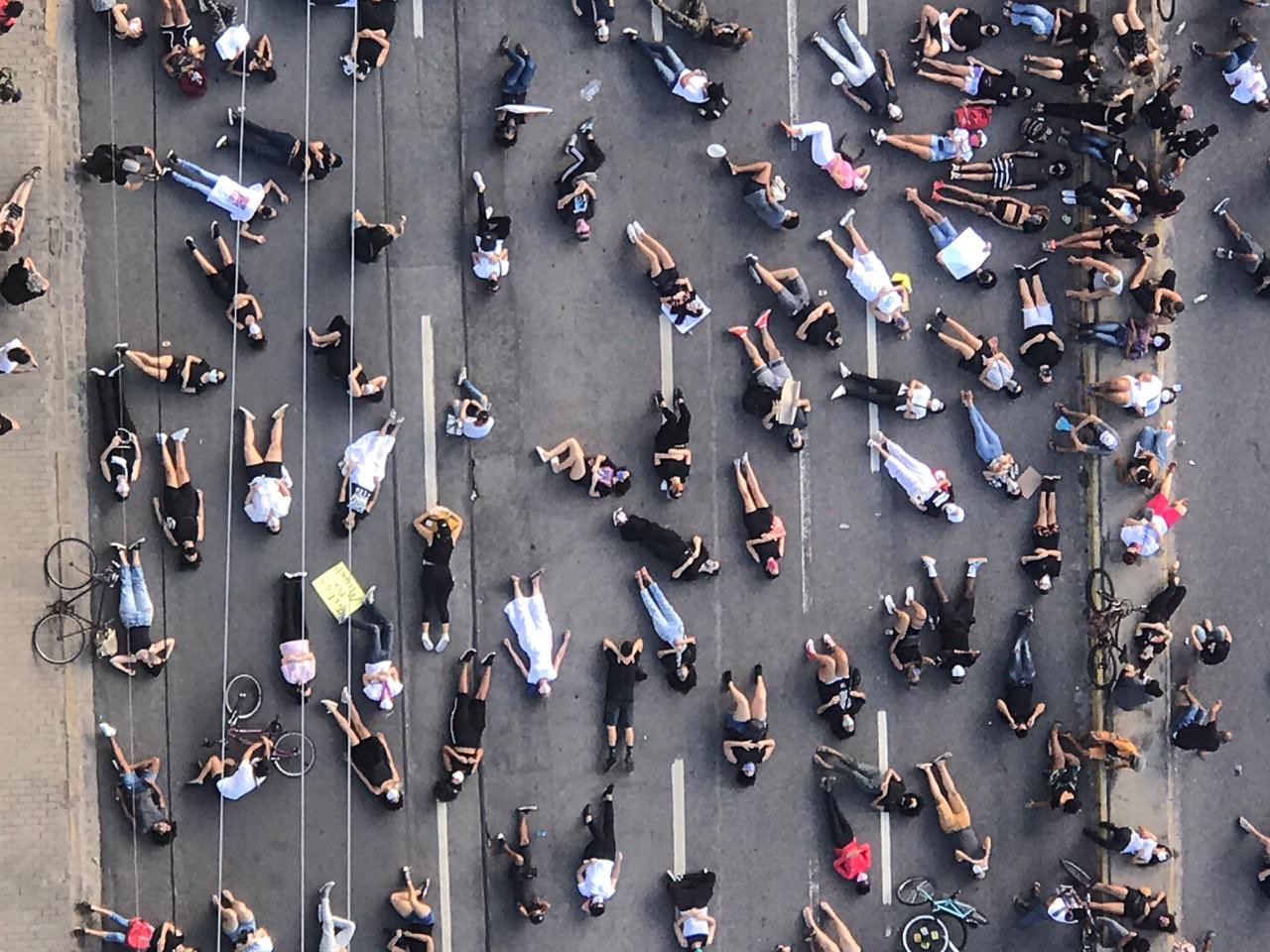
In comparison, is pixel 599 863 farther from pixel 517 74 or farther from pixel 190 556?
pixel 517 74

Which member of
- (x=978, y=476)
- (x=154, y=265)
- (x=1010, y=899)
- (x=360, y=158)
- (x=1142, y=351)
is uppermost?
(x=360, y=158)

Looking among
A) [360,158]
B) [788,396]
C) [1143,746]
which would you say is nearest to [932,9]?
[788,396]

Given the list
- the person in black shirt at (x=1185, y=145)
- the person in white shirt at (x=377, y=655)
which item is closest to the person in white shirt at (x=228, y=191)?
the person in white shirt at (x=377, y=655)

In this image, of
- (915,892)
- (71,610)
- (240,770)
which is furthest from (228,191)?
(915,892)

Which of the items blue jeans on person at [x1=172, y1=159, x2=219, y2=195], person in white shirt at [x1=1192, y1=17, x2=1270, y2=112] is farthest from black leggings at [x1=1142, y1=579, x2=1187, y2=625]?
blue jeans on person at [x1=172, y1=159, x2=219, y2=195]

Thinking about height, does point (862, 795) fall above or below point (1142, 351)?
below

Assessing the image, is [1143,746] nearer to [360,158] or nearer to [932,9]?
[932,9]

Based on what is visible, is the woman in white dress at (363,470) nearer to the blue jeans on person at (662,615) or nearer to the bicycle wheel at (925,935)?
the blue jeans on person at (662,615)
